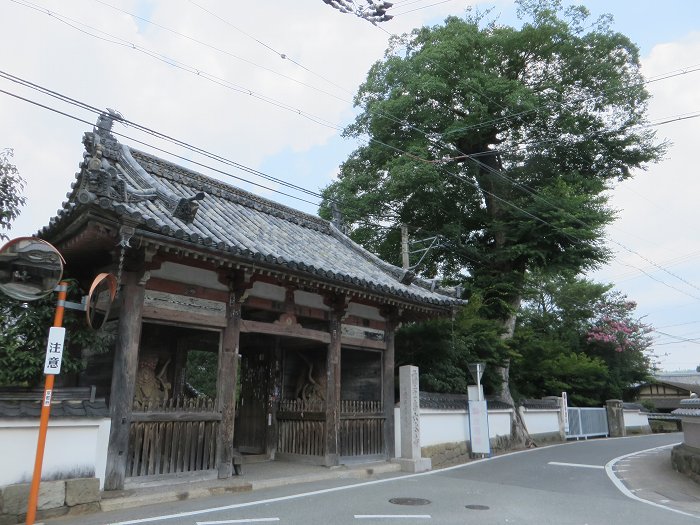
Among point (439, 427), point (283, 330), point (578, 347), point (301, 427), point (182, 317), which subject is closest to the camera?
point (182, 317)

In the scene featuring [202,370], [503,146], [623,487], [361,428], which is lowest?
[623,487]

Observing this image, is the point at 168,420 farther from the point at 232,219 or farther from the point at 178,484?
the point at 232,219

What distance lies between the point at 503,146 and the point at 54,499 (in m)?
21.3

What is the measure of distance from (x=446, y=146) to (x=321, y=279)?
516 inches

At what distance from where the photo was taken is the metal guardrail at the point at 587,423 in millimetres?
22828

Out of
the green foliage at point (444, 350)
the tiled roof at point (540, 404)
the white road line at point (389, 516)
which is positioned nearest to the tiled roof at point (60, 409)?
the white road line at point (389, 516)

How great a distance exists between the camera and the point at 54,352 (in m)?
6.11

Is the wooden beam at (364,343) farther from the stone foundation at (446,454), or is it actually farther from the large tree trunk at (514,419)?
the large tree trunk at (514,419)

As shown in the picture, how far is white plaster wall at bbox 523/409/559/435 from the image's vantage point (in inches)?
777

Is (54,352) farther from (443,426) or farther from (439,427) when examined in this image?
(443,426)

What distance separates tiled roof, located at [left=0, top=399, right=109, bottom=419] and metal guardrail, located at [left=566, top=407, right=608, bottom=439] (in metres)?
20.9

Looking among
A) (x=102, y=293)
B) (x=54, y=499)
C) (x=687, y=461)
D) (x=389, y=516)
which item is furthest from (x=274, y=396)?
(x=687, y=461)

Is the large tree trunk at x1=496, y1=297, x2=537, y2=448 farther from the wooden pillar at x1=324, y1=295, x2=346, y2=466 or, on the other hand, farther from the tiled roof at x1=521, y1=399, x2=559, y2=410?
the wooden pillar at x1=324, y1=295, x2=346, y2=466

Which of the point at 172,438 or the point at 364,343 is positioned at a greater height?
the point at 364,343
